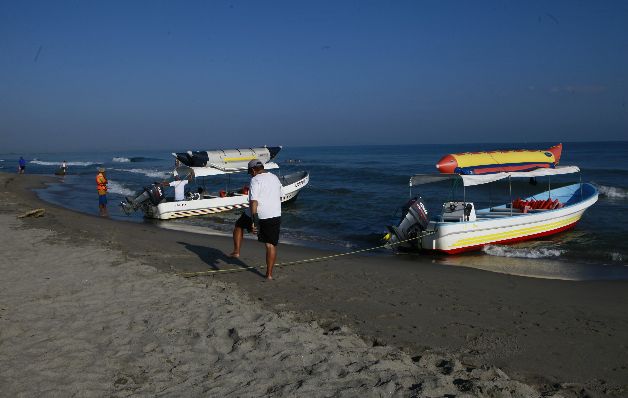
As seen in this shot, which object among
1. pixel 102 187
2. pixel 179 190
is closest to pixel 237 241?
pixel 179 190

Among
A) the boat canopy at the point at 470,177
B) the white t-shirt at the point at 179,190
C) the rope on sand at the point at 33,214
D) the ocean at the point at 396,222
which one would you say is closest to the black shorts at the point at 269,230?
the ocean at the point at 396,222

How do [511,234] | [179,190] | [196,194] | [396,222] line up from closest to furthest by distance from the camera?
[511,234], [396,222], [179,190], [196,194]

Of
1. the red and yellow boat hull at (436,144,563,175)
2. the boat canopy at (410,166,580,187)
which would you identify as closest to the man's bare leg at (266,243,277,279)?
the boat canopy at (410,166,580,187)

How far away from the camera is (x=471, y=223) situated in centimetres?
1104

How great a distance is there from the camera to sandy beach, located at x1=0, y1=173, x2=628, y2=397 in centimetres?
393

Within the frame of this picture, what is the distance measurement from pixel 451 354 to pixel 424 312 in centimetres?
142

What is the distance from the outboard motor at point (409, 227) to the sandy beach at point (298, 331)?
7.07 ft

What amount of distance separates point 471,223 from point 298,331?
710 cm

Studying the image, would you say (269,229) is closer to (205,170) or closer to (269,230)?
(269,230)

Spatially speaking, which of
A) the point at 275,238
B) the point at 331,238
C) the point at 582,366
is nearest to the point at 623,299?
the point at 582,366

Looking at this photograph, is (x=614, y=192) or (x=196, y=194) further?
(x=614, y=192)

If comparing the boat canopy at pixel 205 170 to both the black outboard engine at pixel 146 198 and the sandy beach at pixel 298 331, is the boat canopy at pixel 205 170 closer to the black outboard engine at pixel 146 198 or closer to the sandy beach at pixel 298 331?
the black outboard engine at pixel 146 198

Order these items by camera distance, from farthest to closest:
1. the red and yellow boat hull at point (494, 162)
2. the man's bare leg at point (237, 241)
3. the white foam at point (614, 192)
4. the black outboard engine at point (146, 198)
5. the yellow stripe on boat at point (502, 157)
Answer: the white foam at point (614, 192), the black outboard engine at point (146, 198), the yellow stripe on boat at point (502, 157), the red and yellow boat hull at point (494, 162), the man's bare leg at point (237, 241)

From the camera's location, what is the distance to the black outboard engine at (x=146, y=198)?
16906 millimetres
